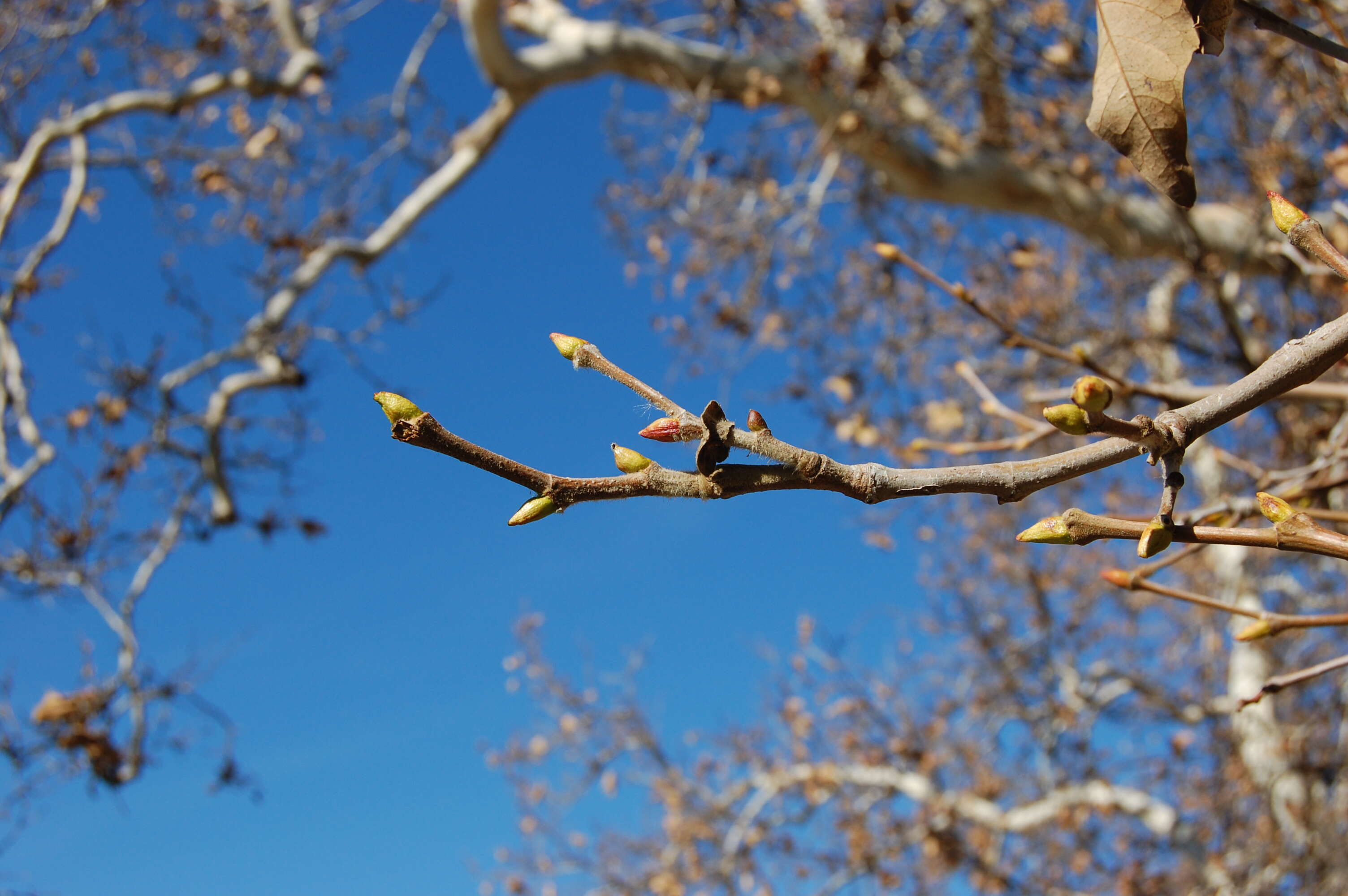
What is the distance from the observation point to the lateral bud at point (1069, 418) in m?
0.68

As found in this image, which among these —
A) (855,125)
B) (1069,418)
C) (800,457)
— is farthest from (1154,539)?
(855,125)

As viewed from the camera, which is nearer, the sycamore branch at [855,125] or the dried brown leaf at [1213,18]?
the dried brown leaf at [1213,18]

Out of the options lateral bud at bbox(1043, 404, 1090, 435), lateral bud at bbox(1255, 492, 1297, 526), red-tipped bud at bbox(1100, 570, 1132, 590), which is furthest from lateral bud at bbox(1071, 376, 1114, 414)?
red-tipped bud at bbox(1100, 570, 1132, 590)

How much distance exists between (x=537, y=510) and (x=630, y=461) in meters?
0.08

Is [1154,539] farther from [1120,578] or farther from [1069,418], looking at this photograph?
[1120,578]

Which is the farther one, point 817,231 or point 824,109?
point 817,231

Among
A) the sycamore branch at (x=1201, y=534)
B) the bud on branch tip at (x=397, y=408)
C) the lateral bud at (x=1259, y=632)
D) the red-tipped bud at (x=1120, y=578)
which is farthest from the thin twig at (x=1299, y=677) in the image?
the bud on branch tip at (x=397, y=408)

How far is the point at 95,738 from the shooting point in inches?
162

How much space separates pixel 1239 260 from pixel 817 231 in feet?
8.40

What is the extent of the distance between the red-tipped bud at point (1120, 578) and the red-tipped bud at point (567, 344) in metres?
0.77

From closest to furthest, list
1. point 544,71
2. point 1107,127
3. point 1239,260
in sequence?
1. point 1107,127
2. point 1239,260
3. point 544,71

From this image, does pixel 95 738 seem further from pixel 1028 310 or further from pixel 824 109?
pixel 1028 310

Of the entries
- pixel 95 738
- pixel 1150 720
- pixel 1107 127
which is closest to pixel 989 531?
pixel 1150 720

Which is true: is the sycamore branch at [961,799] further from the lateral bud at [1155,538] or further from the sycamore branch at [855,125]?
the lateral bud at [1155,538]
